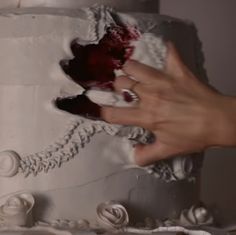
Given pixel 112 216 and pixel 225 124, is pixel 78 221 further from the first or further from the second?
pixel 225 124

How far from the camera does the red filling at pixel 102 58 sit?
1.15 m

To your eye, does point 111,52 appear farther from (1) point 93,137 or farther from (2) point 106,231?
(2) point 106,231

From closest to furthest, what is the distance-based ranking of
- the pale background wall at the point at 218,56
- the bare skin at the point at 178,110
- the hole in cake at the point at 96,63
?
the bare skin at the point at 178,110 < the hole in cake at the point at 96,63 < the pale background wall at the point at 218,56

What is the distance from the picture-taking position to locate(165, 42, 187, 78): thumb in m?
1.06

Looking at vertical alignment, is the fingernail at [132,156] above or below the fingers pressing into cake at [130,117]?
below

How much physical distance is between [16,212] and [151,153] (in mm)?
225

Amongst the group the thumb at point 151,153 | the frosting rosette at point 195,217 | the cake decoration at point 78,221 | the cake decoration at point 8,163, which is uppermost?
the thumb at point 151,153

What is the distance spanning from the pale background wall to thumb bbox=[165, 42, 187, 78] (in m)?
0.89

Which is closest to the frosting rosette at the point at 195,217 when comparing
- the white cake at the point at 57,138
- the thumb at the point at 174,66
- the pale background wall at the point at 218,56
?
the white cake at the point at 57,138

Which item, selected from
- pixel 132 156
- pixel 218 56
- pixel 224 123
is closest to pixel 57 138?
pixel 132 156

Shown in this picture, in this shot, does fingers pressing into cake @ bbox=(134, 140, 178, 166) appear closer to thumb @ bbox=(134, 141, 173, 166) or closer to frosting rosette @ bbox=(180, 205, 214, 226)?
thumb @ bbox=(134, 141, 173, 166)

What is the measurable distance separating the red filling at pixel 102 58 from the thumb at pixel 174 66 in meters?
0.11

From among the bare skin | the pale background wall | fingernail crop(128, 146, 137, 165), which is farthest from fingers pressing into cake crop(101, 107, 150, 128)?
the pale background wall

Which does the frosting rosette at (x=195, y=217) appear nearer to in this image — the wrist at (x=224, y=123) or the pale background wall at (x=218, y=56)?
the wrist at (x=224, y=123)
